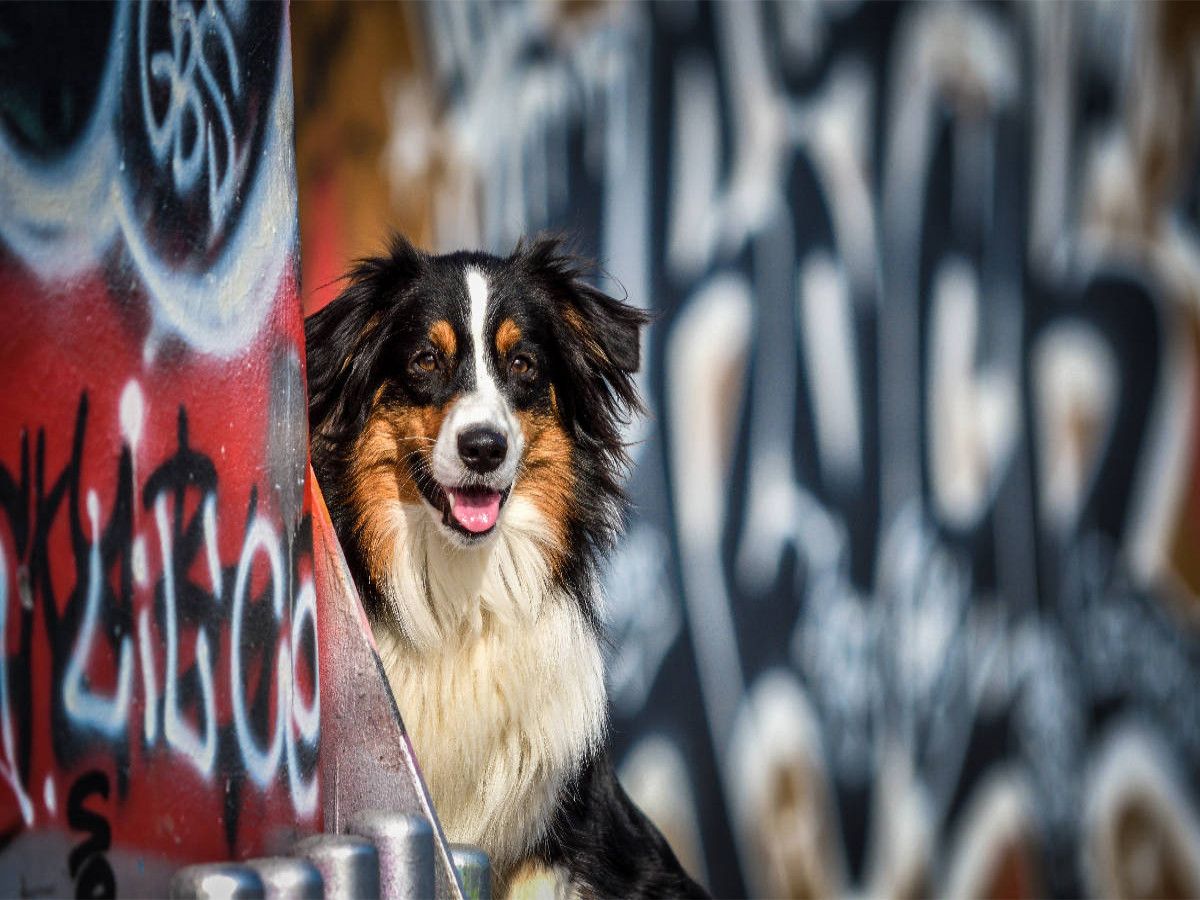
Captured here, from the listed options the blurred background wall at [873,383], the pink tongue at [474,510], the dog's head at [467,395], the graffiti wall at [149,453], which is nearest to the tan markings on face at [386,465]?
the dog's head at [467,395]

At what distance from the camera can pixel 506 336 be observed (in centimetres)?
329

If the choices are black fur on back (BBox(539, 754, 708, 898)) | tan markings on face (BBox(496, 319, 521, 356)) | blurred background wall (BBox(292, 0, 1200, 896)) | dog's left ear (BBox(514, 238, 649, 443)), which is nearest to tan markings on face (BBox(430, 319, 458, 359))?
tan markings on face (BBox(496, 319, 521, 356))

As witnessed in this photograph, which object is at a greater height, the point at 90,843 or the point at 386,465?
the point at 386,465

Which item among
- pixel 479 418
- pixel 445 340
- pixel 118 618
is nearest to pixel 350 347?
pixel 445 340

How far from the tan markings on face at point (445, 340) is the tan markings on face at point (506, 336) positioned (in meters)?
0.12

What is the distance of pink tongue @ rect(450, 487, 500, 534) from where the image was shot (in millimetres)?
3123

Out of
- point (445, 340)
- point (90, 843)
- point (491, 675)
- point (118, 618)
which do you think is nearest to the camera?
point (90, 843)

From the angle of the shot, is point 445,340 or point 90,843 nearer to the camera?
point 90,843

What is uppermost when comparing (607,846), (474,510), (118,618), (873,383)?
(873,383)

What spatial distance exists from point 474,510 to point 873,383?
2.15m

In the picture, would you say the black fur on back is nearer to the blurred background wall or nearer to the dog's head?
the dog's head

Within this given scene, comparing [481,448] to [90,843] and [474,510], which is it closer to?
[474,510]

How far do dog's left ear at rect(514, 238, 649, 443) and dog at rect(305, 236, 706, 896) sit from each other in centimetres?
2

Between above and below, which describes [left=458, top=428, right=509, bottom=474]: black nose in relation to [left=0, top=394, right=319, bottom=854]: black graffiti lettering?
above
